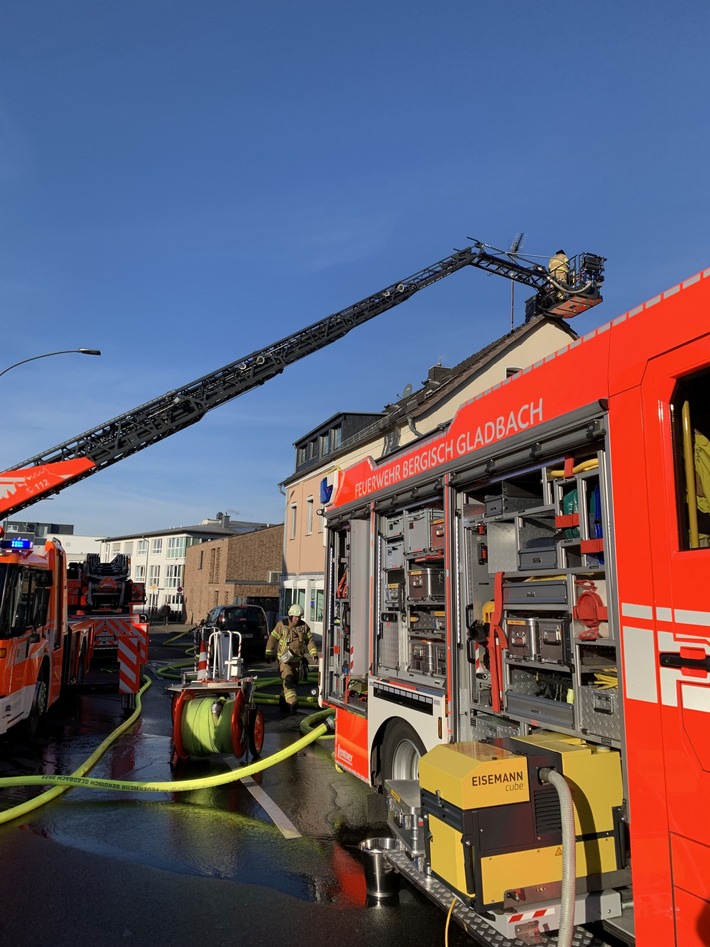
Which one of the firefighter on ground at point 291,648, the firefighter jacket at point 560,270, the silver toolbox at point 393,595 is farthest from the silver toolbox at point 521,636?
the firefighter jacket at point 560,270

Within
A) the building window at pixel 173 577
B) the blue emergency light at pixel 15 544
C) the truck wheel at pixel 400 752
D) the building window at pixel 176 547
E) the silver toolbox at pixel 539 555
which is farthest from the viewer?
the building window at pixel 176 547

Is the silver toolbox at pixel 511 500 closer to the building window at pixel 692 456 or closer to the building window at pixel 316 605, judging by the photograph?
the building window at pixel 692 456

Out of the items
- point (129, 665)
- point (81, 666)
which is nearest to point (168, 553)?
point (81, 666)

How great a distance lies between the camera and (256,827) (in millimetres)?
5715

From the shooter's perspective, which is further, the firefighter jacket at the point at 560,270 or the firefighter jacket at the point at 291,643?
the firefighter jacket at the point at 560,270

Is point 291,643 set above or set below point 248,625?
above

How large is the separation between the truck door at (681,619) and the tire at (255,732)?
5.47 meters

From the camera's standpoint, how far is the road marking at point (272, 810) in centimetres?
562

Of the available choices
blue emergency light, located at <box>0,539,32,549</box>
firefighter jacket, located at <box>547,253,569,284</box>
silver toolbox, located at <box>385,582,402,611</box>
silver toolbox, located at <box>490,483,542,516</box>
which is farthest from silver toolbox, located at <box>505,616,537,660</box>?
firefighter jacket, located at <box>547,253,569,284</box>

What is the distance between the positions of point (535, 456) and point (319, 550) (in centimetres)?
2113

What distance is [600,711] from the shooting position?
11.3ft

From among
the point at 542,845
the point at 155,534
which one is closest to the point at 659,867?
the point at 542,845

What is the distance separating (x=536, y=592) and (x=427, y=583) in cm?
168

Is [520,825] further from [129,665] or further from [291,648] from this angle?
[129,665]
